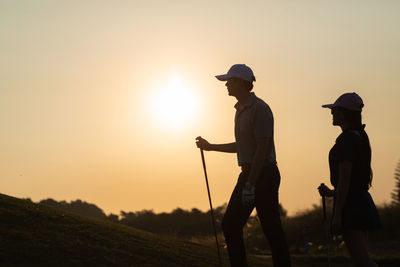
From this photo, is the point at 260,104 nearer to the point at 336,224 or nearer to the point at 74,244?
the point at 336,224

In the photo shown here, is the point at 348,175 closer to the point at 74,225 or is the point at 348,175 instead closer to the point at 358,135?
the point at 358,135

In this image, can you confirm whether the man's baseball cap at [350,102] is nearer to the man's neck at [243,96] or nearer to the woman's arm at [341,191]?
the woman's arm at [341,191]

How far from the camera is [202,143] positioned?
10602 mm

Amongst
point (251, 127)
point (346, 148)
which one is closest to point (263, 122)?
point (251, 127)

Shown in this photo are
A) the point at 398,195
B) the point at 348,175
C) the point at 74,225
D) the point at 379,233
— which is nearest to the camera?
the point at 348,175

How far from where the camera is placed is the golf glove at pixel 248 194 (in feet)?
30.1

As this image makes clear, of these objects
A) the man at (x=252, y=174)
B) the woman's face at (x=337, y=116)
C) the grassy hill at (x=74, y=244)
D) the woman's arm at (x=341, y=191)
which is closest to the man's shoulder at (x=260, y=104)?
the man at (x=252, y=174)

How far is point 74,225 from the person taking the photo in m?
16.1

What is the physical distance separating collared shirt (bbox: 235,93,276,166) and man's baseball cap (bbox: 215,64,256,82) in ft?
0.79

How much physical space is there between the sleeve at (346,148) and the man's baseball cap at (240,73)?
5.60 feet

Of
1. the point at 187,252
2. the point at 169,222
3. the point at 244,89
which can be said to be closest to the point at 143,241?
the point at 187,252

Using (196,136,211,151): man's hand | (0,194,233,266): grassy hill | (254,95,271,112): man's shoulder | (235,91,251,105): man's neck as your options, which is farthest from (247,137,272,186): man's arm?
(0,194,233,266): grassy hill

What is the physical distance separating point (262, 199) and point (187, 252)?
7536mm

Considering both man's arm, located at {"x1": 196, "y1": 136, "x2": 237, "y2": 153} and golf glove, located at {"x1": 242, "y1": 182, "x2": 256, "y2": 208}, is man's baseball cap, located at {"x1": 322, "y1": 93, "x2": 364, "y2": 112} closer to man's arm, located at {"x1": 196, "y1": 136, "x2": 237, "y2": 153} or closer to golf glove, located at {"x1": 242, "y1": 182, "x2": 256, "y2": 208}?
golf glove, located at {"x1": 242, "y1": 182, "x2": 256, "y2": 208}
